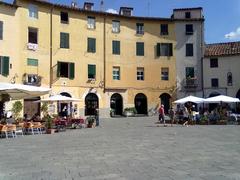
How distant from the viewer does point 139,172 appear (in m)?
9.37

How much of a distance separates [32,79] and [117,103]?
36.7 ft

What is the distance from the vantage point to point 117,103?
46219 mm

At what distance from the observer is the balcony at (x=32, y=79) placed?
37.8 meters

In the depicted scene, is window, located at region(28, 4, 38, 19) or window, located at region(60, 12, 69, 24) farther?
window, located at region(60, 12, 69, 24)

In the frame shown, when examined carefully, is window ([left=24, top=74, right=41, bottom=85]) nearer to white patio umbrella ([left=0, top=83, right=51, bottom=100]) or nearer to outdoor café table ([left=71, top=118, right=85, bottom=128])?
outdoor café table ([left=71, top=118, right=85, bottom=128])

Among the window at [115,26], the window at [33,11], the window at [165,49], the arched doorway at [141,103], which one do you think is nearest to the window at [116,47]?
the window at [115,26]

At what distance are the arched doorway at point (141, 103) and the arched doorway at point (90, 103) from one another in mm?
4881

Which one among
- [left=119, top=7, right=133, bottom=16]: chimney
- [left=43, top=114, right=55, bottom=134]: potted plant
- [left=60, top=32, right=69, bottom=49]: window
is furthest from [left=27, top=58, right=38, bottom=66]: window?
[left=43, top=114, right=55, bottom=134]: potted plant

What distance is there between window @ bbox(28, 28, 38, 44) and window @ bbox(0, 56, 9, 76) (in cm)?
413

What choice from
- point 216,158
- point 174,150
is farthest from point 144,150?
point 216,158

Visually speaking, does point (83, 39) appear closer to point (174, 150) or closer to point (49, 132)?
point (49, 132)

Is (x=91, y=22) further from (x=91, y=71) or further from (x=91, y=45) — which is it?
(x=91, y=71)

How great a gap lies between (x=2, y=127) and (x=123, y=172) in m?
11.2

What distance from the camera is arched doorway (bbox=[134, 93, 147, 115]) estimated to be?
154 ft
